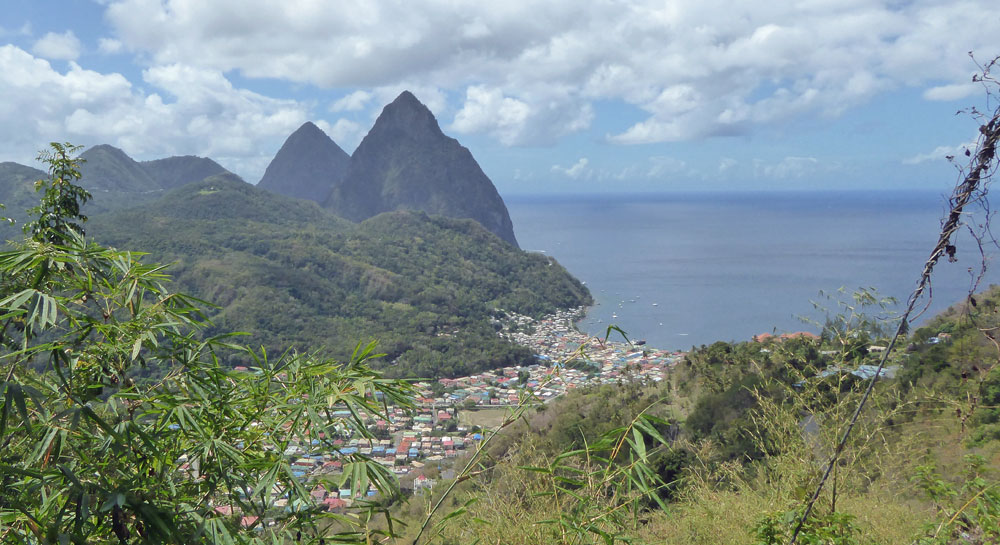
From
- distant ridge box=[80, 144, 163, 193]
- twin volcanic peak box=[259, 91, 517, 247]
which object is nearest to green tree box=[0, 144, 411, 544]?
twin volcanic peak box=[259, 91, 517, 247]

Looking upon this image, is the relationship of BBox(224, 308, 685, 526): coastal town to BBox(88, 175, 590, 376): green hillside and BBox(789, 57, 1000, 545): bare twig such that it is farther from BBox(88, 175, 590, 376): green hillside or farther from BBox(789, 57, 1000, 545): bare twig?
BBox(88, 175, 590, 376): green hillside

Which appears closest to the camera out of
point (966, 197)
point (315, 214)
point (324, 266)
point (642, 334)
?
point (966, 197)

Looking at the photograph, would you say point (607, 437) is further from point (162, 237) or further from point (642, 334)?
point (162, 237)

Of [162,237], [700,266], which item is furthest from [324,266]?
[700,266]

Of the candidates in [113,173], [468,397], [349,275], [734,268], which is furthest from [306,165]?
[468,397]

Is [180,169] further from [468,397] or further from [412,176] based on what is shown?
[468,397]

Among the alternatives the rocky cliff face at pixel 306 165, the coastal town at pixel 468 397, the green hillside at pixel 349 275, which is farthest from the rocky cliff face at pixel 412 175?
the coastal town at pixel 468 397

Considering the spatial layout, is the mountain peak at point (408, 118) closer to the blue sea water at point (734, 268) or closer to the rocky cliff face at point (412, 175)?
the rocky cliff face at point (412, 175)
